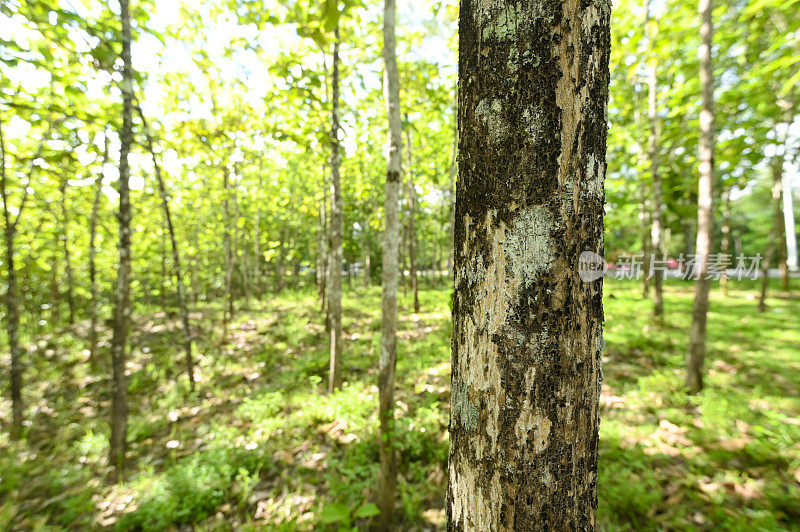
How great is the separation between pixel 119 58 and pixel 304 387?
6.40 metres

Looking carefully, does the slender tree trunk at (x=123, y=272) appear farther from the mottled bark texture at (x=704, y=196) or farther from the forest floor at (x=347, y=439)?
the mottled bark texture at (x=704, y=196)

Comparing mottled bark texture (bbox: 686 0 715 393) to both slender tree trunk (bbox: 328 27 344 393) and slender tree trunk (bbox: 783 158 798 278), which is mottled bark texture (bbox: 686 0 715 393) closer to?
slender tree trunk (bbox: 328 27 344 393)

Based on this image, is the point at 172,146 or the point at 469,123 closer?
the point at 469,123

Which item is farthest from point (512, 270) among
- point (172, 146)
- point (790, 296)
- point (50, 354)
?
point (790, 296)

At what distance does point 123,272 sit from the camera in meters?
5.31

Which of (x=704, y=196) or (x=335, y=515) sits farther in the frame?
(x=704, y=196)

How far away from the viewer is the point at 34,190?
29.3 feet

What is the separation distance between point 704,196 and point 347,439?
6.75 meters

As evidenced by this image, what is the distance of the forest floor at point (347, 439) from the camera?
12.6ft

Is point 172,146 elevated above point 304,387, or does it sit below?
above

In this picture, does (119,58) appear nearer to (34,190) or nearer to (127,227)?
(127,227)

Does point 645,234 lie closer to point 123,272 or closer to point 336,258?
point 336,258

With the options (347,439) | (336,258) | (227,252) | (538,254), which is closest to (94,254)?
(227,252)

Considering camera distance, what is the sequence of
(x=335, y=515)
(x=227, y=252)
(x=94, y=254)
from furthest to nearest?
(x=227, y=252) < (x=94, y=254) < (x=335, y=515)
